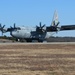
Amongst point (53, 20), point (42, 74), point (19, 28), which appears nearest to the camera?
point (42, 74)

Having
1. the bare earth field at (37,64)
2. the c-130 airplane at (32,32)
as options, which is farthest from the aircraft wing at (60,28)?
the bare earth field at (37,64)

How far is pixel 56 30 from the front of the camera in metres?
100

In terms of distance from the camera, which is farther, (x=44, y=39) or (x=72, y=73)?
(x=44, y=39)

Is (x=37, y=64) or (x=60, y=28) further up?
(x=37, y=64)

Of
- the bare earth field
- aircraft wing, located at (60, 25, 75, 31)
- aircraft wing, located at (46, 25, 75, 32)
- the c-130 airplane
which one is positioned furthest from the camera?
aircraft wing, located at (60, 25, 75, 31)

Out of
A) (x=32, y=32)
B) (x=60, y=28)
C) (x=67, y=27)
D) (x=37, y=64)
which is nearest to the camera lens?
(x=37, y=64)

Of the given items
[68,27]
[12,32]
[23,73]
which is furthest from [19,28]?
[23,73]

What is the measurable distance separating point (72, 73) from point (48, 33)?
87.3 metres

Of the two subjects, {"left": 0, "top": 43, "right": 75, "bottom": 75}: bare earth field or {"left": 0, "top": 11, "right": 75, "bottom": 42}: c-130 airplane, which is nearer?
{"left": 0, "top": 43, "right": 75, "bottom": 75}: bare earth field

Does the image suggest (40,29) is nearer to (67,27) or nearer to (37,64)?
(67,27)

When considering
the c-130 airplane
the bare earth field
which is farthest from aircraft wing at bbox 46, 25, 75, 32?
the bare earth field

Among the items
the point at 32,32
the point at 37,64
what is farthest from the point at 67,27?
the point at 37,64

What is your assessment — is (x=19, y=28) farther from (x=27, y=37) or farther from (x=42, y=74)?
(x=42, y=74)

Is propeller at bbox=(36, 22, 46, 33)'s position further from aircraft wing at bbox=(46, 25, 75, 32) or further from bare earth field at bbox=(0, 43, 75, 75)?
bare earth field at bbox=(0, 43, 75, 75)
